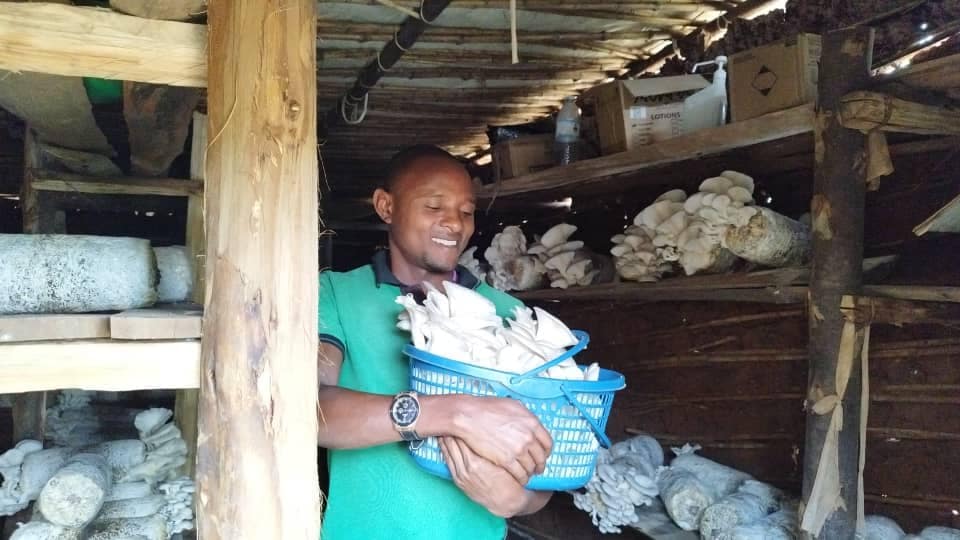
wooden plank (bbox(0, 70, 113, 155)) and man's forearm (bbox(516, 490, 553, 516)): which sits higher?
wooden plank (bbox(0, 70, 113, 155))

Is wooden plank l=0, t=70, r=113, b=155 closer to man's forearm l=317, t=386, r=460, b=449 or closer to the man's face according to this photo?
the man's face

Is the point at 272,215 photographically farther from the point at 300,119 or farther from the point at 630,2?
the point at 630,2

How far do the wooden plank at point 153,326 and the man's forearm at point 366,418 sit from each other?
31 centimetres

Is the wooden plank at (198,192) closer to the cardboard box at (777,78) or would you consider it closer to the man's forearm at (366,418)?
the man's forearm at (366,418)

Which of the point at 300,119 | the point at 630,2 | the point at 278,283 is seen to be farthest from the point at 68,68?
the point at 630,2

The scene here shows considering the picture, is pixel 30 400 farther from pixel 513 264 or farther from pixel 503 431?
pixel 503 431

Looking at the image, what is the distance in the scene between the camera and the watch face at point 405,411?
1.66 metres

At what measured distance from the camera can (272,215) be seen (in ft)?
4.78

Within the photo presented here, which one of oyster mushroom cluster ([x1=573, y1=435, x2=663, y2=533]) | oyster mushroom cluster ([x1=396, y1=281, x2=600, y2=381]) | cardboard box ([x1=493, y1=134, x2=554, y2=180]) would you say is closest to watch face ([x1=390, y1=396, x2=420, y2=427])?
oyster mushroom cluster ([x1=396, y1=281, x2=600, y2=381])

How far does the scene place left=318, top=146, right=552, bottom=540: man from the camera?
1631mm

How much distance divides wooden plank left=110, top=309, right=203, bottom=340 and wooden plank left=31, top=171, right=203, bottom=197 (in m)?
1.91

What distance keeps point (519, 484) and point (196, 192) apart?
2.17 meters

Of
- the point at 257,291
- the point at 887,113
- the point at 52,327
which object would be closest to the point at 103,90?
the point at 52,327

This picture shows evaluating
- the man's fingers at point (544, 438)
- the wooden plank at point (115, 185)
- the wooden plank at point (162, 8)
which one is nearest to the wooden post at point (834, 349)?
the man's fingers at point (544, 438)
